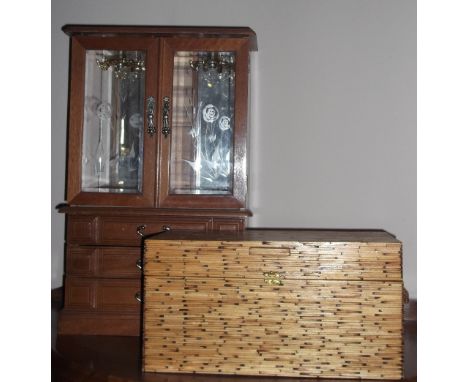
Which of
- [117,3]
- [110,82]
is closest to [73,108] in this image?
[110,82]

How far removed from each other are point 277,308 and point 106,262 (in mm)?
682

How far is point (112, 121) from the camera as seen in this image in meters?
1.83

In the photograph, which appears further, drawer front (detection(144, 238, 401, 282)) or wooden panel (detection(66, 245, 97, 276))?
wooden panel (detection(66, 245, 97, 276))

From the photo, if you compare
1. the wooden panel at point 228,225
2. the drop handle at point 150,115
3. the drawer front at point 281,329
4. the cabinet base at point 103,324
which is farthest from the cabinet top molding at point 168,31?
the cabinet base at point 103,324

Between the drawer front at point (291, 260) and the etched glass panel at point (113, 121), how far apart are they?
0.48 meters

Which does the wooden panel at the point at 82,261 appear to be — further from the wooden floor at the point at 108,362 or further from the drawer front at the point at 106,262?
the wooden floor at the point at 108,362

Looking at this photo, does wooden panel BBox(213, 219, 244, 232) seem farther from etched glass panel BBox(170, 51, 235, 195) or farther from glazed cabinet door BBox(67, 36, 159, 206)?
glazed cabinet door BBox(67, 36, 159, 206)

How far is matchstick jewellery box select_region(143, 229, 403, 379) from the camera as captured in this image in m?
1.37

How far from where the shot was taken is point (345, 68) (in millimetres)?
2041

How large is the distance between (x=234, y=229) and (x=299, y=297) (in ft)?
1.28

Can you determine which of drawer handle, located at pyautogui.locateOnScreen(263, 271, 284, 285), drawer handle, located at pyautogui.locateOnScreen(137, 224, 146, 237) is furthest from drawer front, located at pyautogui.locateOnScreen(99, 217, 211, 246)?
drawer handle, located at pyautogui.locateOnScreen(263, 271, 284, 285)

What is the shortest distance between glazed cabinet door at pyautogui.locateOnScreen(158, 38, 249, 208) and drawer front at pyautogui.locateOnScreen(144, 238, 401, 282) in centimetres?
32

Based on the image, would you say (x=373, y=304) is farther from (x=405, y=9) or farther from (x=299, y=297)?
(x=405, y=9)

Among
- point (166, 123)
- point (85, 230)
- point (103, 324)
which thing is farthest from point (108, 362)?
point (166, 123)
